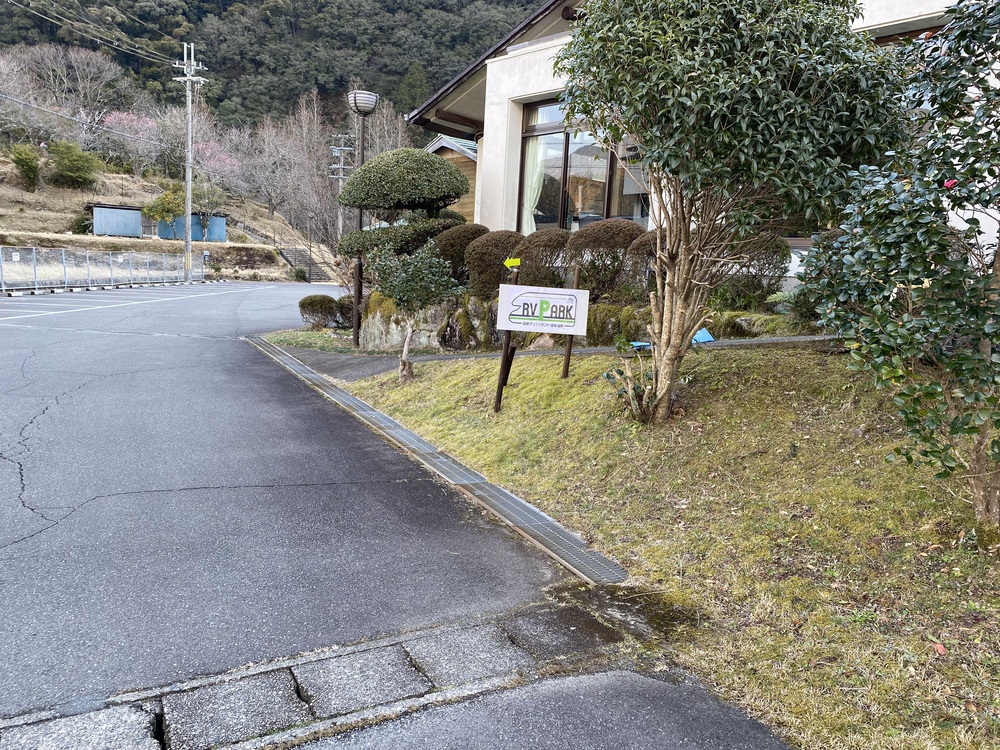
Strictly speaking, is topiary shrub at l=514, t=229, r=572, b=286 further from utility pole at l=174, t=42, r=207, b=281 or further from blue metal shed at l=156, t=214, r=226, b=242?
blue metal shed at l=156, t=214, r=226, b=242

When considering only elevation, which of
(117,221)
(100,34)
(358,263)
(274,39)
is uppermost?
(274,39)

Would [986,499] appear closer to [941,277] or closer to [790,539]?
[790,539]

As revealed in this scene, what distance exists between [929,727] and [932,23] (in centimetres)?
1003

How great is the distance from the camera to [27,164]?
40031 millimetres

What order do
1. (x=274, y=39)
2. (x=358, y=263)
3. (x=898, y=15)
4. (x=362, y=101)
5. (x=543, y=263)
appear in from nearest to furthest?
(x=898, y=15) < (x=543, y=263) < (x=358, y=263) < (x=362, y=101) < (x=274, y=39)

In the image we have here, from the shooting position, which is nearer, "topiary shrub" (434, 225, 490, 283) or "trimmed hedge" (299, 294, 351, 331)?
"topiary shrub" (434, 225, 490, 283)

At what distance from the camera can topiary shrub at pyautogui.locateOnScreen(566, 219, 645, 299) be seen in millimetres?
9648

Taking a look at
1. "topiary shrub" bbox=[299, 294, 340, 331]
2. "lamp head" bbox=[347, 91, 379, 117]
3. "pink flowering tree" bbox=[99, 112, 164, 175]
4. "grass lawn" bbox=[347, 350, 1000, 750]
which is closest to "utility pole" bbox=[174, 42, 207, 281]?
"pink flowering tree" bbox=[99, 112, 164, 175]

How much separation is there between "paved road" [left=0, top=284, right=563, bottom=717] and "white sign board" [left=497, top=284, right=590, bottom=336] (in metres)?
1.93

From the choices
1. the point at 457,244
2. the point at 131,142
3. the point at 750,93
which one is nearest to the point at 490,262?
the point at 457,244

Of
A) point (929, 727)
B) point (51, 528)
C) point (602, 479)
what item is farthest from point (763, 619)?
point (51, 528)

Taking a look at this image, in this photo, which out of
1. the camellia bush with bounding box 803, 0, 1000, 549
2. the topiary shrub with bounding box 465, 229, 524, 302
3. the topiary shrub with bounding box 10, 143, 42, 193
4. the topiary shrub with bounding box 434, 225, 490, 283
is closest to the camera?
the camellia bush with bounding box 803, 0, 1000, 549

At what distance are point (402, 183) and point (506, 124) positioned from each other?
2543 mm

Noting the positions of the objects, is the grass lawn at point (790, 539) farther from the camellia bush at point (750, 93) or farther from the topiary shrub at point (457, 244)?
the topiary shrub at point (457, 244)
